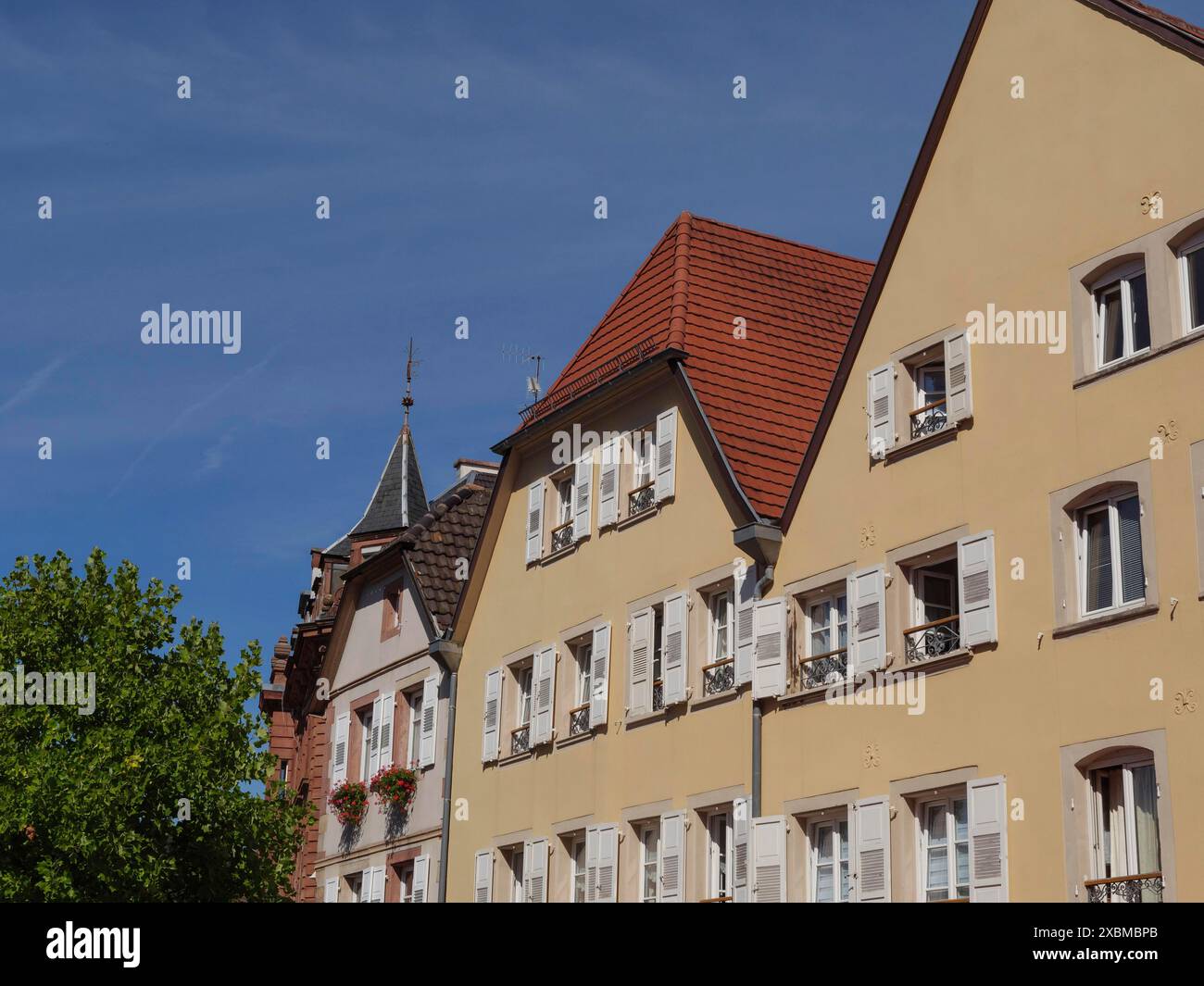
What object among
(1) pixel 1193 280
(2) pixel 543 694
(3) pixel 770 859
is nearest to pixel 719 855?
(3) pixel 770 859

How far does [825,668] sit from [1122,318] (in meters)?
5.89

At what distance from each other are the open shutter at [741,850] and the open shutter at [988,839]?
4160 mm

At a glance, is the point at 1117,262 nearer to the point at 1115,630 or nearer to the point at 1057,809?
the point at 1115,630

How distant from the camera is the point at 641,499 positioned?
28.5 meters

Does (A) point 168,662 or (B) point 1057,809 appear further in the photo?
(A) point 168,662

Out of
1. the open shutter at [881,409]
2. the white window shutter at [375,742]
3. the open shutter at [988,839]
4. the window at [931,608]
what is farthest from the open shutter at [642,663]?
the white window shutter at [375,742]

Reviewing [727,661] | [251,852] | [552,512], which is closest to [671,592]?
[727,661]

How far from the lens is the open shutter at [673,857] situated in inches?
995

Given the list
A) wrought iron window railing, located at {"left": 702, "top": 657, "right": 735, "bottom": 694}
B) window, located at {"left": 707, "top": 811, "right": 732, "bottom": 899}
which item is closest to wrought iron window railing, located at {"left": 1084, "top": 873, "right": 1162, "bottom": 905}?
window, located at {"left": 707, "top": 811, "right": 732, "bottom": 899}

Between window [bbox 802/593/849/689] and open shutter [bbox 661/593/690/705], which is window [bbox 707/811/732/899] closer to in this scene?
open shutter [bbox 661/593/690/705]

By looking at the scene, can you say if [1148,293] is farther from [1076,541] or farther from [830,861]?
[830,861]

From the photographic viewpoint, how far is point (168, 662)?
1417 inches

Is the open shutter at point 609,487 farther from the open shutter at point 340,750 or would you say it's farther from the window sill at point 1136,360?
the open shutter at point 340,750
